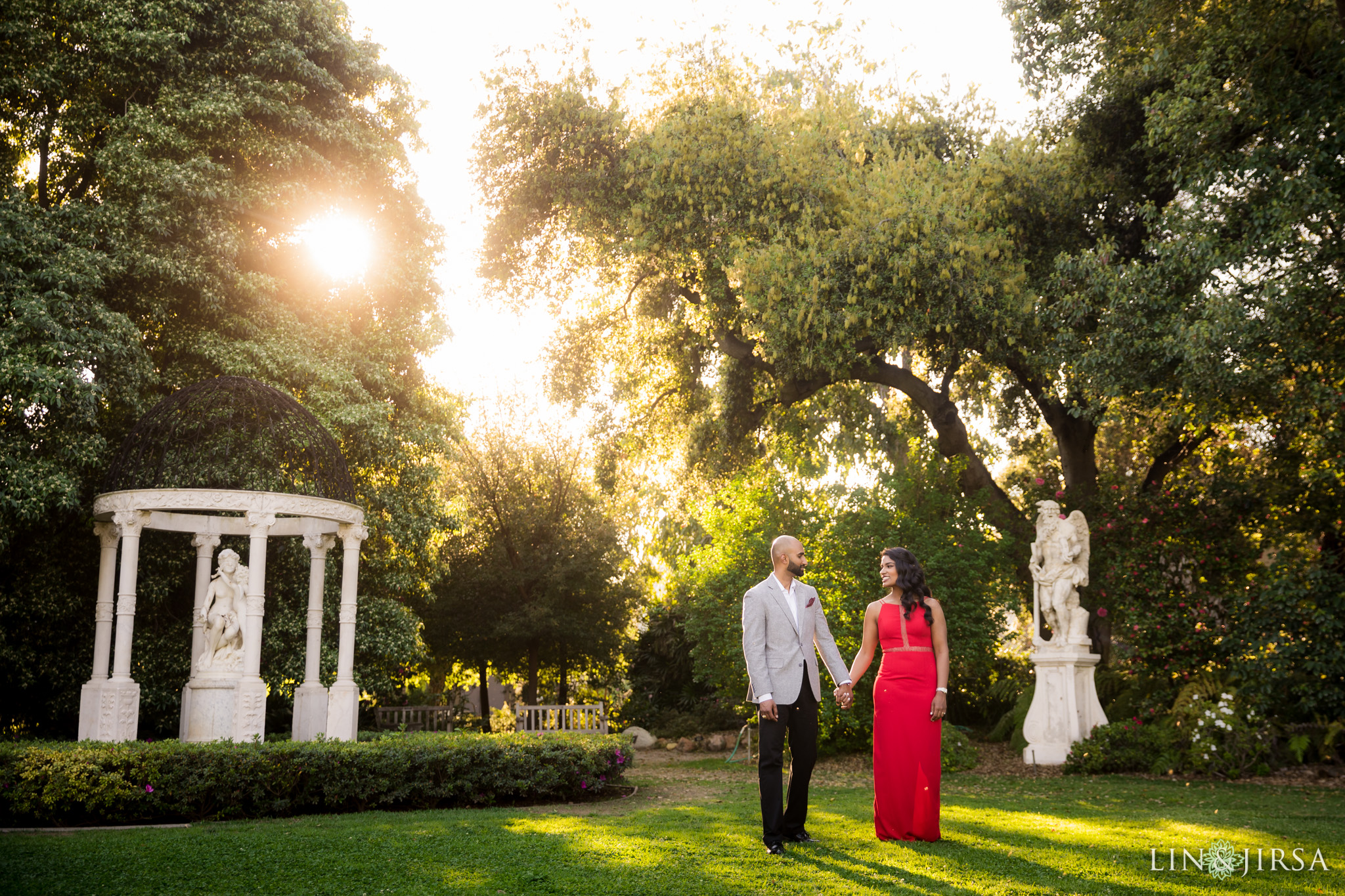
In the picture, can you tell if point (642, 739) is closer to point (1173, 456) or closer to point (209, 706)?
point (209, 706)

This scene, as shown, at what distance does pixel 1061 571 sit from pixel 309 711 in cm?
1176

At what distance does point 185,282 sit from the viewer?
15.1 m

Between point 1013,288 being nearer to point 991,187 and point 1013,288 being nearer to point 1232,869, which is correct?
point 991,187

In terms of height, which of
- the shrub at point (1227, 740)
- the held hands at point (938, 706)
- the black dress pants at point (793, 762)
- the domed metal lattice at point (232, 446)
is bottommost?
the shrub at point (1227, 740)

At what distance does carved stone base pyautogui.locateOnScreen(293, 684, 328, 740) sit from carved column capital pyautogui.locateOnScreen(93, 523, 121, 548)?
3.35 m

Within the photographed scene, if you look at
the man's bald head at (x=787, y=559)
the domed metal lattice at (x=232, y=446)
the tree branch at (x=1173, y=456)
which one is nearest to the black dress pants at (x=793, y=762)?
the man's bald head at (x=787, y=559)

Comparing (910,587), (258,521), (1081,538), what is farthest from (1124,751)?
(258,521)

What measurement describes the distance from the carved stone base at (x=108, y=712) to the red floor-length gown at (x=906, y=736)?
9.94 m

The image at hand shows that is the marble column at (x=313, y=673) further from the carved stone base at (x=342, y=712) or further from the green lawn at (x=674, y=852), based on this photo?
the green lawn at (x=674, y=852)

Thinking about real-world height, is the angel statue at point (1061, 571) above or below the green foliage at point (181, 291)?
below

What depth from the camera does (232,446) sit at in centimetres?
1633

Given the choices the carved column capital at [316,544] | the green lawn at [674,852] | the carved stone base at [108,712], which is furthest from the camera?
the carved column capital at [316,544]

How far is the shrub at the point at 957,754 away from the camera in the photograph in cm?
1445

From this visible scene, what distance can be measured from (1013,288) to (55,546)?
15.8 metres
